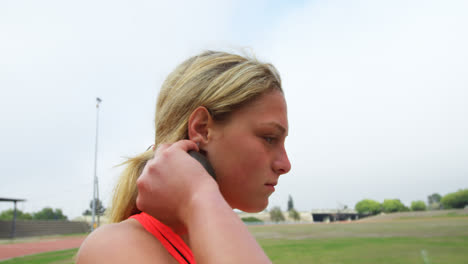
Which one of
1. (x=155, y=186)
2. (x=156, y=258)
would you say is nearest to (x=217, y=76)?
(x=155, y=186)

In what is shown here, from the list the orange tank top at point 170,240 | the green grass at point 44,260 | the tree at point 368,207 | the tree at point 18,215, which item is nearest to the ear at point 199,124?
the orange tank top at point 170,240

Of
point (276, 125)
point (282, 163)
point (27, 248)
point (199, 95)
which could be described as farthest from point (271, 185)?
point (27, 248)

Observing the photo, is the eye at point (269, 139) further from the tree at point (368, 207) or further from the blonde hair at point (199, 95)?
the tree at point (368, 207)

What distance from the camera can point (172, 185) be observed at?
1064 mm

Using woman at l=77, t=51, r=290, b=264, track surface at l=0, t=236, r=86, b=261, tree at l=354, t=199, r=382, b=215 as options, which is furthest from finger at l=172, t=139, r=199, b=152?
tree at l=354, t=199, r=382, b=215

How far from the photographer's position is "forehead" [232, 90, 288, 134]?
1.42 meters

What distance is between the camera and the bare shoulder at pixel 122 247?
1117 mm

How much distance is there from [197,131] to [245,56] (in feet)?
1.80

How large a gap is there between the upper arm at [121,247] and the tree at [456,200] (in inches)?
3860

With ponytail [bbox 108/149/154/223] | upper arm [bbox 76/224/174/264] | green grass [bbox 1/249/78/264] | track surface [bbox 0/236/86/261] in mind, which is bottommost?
track surface [bbox 0/236/86/261]

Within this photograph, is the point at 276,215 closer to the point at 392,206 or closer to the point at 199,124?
the point at 392,206

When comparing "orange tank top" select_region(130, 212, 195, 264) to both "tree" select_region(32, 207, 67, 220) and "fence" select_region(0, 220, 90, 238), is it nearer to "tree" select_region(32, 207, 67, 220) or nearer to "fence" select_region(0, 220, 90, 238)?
"fence" select_region(0, 220, 90, 238)

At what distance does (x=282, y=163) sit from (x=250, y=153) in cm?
16

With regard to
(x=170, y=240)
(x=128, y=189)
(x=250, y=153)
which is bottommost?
(x=170, y=240)
